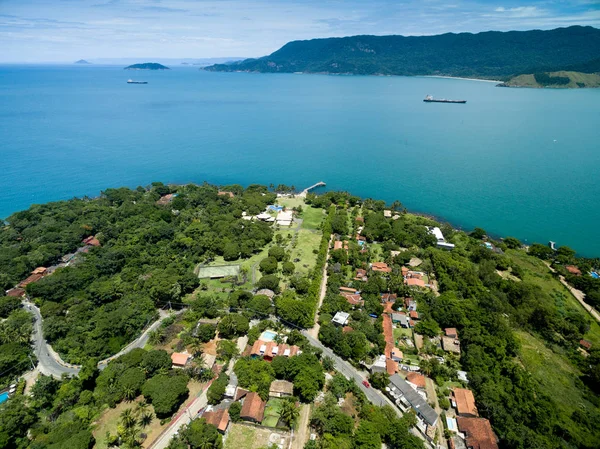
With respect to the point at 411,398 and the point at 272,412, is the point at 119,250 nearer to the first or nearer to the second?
the point at 272,412

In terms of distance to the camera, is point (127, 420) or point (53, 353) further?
point (53, 353)

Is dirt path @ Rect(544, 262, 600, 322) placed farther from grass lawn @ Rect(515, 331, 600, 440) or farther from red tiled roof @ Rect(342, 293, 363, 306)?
red tiled roof @ Rect(342, 293, 363, 306)

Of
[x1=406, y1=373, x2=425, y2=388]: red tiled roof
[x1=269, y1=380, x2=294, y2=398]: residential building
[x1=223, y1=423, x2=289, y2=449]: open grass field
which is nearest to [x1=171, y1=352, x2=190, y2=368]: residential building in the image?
[x1=223, y1=423, x2=289, y2=449]: open grass field

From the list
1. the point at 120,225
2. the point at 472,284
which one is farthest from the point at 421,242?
the point at 120,225

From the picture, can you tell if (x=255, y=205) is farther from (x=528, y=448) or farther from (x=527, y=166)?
(x=527, y=166)

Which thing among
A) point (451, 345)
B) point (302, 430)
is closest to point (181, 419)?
point (302, 430)

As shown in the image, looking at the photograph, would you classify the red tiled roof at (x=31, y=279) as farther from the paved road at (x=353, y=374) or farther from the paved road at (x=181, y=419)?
the paved road at (x=353, y=374)

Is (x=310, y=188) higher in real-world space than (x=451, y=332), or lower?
higher

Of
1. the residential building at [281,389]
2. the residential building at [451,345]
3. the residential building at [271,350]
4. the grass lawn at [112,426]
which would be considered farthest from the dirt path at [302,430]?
the residential building at [451,345]
